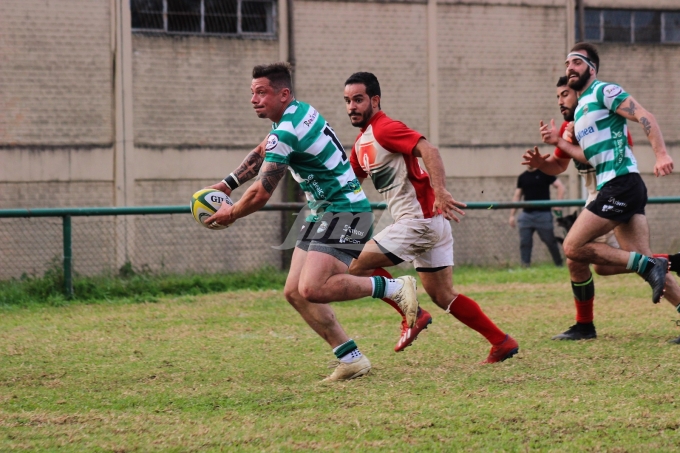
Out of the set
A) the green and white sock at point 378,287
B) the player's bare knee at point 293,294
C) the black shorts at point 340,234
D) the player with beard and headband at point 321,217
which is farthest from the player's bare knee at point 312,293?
the green and white sock at point 378,287

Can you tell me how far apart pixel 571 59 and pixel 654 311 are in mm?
3388

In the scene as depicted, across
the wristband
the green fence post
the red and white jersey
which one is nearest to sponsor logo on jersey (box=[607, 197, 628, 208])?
the red and white jersey

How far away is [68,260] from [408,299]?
238 inches

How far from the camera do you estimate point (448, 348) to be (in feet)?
24.4

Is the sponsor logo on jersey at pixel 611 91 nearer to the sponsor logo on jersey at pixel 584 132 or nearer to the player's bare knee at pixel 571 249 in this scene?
the sponsor logo on jersey at pixel 584 132

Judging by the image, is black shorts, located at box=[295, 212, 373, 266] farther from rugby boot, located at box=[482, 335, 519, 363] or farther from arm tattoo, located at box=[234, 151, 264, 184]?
rugby boot, located at box=[482, 335, 519, 363]

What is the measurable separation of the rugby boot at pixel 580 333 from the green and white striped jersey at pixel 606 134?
4.31 feet

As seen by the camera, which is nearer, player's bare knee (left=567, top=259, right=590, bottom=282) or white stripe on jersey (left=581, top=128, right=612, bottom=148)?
white stripe on jersey (left=581, top=128, right=612, bottom=148)

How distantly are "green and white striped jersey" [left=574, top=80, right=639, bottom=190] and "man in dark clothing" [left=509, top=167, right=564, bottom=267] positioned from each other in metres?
7.33

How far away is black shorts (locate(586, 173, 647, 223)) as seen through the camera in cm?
698

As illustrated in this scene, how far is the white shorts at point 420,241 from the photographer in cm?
646

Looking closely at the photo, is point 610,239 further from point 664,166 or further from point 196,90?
point 196,90

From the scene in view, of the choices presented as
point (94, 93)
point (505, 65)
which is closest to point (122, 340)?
point (94, 93)

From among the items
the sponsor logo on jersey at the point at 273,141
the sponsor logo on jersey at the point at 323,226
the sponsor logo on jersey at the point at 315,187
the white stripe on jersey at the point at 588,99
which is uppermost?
the white stripe on jersey at the point at 588,99
